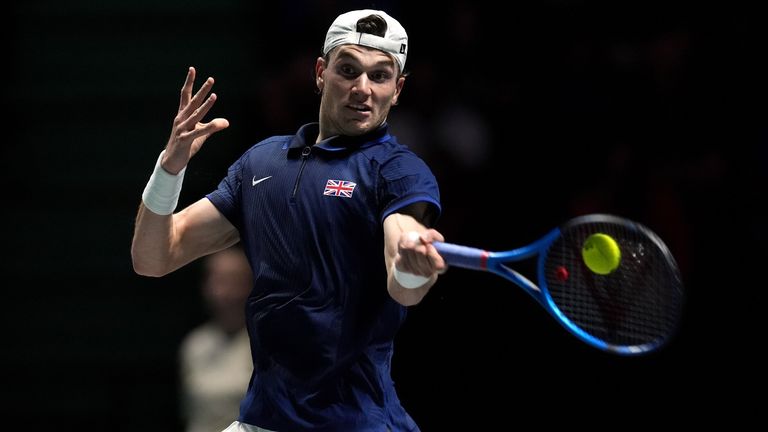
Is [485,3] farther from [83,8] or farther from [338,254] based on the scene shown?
[338,254]

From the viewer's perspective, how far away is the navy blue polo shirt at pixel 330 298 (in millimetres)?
3715

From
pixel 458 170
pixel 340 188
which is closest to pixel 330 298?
pixel 340 188

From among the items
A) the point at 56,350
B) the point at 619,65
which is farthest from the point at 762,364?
the point at 56,350

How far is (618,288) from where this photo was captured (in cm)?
386

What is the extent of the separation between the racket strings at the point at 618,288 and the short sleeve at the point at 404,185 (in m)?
0.42

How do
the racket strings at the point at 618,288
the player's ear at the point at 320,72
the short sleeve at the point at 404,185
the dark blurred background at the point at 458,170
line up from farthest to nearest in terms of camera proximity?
the dark blurred background at the point at 458,170, the player's ear at the point at 320,72, the racket strings at the point at 618,288, the short sleeve at the point at 404,185

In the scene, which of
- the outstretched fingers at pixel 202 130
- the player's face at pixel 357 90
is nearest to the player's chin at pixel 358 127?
the player's face at pixel 357 90

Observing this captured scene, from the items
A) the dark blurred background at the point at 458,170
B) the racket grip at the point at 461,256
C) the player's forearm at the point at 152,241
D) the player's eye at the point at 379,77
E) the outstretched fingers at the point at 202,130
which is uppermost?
the player's eye at the point at 379,77

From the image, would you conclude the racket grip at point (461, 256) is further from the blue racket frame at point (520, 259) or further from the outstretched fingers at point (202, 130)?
the outstretched fingers at point (202, 130)

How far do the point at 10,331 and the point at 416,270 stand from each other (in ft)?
17.2

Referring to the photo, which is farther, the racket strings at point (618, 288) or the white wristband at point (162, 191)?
the white wristband at point (162, 191)

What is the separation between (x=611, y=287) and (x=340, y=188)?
90cm

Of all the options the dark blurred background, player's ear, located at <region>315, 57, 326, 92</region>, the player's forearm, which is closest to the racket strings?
player's ear, located at <region>315, 57, 326, 92</region>

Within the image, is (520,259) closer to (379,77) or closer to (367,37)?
(379,77)
